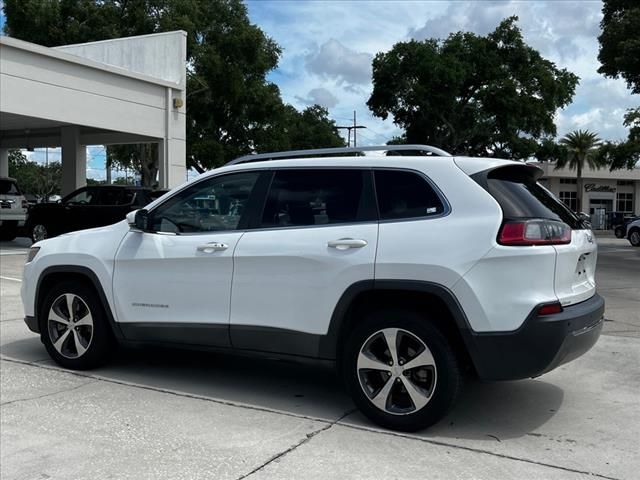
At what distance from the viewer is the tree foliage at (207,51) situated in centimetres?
3016

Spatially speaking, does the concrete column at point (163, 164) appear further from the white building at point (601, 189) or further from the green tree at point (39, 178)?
the green tree at point (39, 178)

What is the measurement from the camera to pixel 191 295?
5168mm

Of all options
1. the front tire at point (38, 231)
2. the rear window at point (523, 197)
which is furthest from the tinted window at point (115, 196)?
the rear window at point (523, 197)

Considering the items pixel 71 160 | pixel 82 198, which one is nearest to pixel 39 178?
pixel 71 160

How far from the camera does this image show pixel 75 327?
19.1 feet

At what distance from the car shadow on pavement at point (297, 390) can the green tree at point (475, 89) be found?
3039cm

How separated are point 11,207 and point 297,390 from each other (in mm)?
15935

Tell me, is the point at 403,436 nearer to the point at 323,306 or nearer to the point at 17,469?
the point at 323,306

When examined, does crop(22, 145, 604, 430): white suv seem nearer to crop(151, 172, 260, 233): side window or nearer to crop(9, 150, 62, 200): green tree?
crop(151, 172, 260, 233): side window

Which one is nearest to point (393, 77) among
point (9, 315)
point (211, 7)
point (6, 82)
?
point (211, 7)

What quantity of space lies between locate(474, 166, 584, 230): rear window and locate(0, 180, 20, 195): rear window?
682 inches

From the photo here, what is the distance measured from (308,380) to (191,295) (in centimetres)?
128

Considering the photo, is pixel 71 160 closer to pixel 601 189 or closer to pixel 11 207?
pixel 11 207

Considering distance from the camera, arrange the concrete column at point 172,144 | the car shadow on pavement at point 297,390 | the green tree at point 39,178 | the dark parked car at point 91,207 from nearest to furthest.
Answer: the car shadow on pavement at point 297,390 → the dark parked car at point 91,207 → the concrete column at point 172,144 → the green tree at point 39,178
